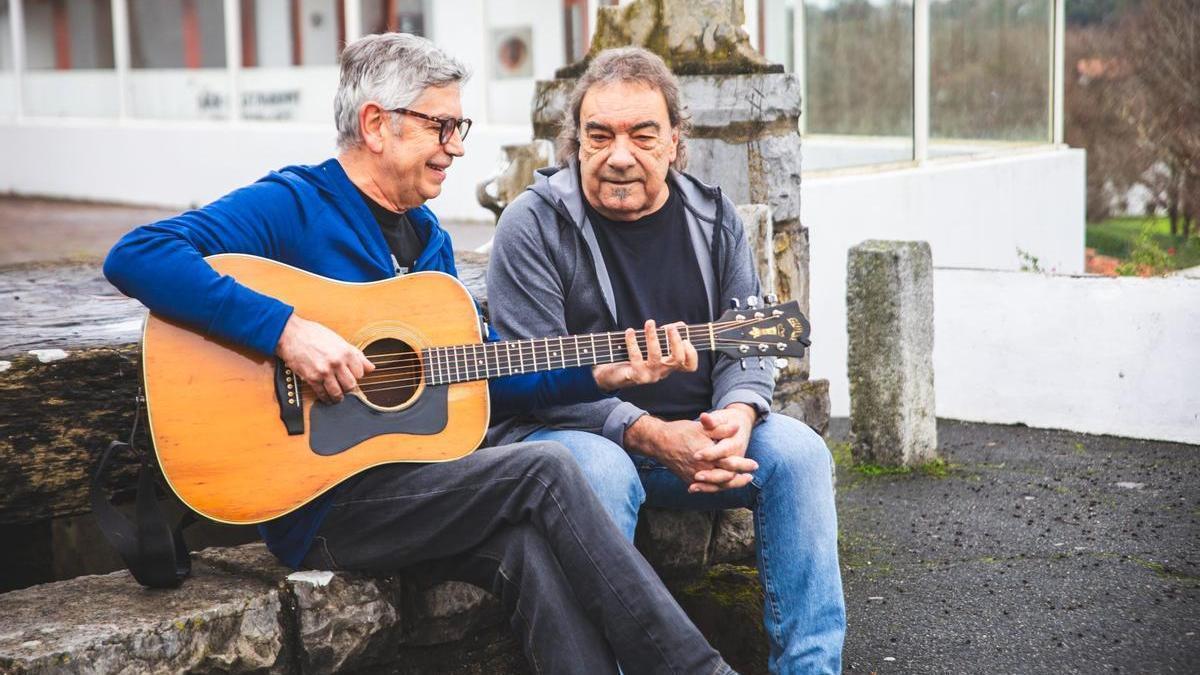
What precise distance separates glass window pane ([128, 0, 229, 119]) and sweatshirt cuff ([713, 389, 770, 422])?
13691 millimetres

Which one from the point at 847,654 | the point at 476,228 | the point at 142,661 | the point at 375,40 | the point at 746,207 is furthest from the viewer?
the point at 476,228

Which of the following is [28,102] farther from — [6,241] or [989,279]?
[989,279]

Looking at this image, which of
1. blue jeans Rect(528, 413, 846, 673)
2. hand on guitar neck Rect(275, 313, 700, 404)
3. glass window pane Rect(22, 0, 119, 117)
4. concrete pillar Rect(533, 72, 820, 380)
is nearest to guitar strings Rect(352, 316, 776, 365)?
hand on guitar neck Rect(275, 313, 700, 404)

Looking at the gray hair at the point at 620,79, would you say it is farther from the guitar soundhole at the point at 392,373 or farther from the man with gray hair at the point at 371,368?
the guitar soundhole at the point at 392,373

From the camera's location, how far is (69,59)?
18.9m

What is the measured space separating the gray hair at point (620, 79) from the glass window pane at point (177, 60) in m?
13.2

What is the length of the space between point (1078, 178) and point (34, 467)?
9.80 meters

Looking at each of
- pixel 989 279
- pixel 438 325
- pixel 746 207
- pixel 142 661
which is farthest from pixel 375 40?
pixel 989 279

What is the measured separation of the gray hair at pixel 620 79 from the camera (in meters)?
3.75

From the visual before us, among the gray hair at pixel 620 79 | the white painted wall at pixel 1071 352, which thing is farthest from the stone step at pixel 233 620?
the white painted wall at pixel 1071 352

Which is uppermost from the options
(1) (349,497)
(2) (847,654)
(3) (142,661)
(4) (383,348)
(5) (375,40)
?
(5) (375,40)

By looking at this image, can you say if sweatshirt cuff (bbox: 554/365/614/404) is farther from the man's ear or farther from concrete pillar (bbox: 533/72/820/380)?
concrete pillar (bbox: 533/72/820/380)

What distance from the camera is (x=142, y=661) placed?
2.89 metres

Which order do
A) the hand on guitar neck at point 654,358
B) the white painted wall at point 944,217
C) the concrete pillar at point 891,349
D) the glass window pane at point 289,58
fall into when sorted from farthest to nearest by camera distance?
the glass window pane at point 289,58 → the white painted wall at point 944,217 → the concrete pillar at point 891,349 → the hand on guitar neck at point 654,358
